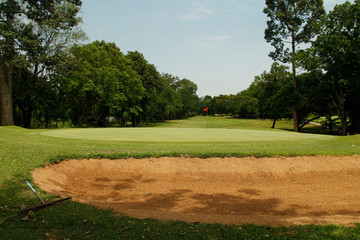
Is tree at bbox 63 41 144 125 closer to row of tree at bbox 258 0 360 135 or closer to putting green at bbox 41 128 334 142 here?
putting green at bbox 41 128 334 142

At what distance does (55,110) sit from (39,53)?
16.2 meters

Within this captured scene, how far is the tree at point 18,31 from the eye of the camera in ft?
87.8

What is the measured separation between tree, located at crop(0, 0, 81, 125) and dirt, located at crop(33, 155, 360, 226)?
82.6 ft

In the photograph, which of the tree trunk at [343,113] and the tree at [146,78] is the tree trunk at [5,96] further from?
the tree trunk at [343,113]

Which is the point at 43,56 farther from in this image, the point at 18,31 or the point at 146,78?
the point at 146,78

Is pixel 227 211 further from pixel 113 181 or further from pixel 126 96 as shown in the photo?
pixel 126 96

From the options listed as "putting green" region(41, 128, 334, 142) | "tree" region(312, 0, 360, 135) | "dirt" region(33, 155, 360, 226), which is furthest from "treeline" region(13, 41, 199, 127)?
"tree" region(312, 0, 360, 135)

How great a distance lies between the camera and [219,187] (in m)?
7.66

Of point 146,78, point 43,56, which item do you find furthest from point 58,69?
point 146,78

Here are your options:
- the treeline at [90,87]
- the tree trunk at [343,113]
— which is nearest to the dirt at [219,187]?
the tree trunk at [343,113]

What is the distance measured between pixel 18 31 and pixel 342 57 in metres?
39.5

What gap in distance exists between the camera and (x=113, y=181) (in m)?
8.09

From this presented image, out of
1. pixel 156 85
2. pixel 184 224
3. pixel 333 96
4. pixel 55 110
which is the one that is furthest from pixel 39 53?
pixel 333 96

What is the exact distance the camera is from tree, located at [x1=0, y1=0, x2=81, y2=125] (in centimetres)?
2677
